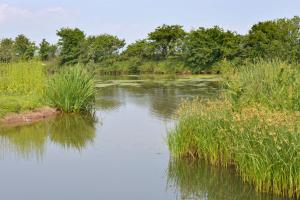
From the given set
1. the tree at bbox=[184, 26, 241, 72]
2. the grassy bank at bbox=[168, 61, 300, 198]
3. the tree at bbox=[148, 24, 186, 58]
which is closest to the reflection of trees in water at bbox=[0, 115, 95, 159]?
the grassy bank at bbox=[168, 61, 300, 198]

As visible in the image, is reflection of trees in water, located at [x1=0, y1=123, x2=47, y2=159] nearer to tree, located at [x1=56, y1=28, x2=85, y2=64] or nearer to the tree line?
the tree line

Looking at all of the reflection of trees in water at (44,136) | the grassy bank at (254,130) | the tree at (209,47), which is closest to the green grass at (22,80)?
the reflection of trees in water at (44,136)

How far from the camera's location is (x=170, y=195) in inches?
297

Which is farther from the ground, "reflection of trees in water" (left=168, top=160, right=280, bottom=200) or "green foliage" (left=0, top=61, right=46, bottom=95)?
"green foliage" (left=0, top=61, right=46, bottom=95)

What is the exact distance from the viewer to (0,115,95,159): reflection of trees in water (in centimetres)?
1144

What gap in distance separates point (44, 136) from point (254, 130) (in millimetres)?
7775

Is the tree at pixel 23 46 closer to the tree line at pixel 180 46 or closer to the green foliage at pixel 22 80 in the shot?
the tree line at pixel 180 46

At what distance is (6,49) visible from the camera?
50406 mm

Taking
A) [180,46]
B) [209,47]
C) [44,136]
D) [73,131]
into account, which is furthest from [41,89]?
[180,46]

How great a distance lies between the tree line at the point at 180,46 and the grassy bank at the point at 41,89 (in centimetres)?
1418

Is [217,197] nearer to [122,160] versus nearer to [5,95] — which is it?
[122,160]

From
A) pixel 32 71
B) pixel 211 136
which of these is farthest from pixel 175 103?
pixel 211 136

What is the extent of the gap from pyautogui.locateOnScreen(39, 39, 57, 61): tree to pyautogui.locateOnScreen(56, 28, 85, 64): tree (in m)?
1.59

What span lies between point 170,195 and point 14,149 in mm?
5425
